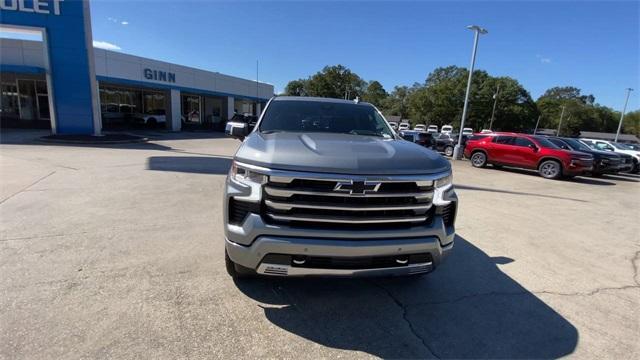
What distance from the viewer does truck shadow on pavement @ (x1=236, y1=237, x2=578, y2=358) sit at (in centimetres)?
271

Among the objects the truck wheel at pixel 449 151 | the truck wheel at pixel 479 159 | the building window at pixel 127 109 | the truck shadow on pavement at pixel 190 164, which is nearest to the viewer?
the truck shadow on pavement at pixel 190 164

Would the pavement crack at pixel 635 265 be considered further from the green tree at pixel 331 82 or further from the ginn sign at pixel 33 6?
the green tree at pixel 331 82

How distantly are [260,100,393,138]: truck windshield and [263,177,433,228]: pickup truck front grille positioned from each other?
154cm

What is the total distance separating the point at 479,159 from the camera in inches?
640

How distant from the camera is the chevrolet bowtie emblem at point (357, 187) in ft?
8.66

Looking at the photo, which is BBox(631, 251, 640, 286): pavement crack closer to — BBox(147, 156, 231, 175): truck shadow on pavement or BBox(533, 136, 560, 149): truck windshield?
BBox(147, 156, 231, 175): truck shadow on pavement

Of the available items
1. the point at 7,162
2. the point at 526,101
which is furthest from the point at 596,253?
the point at 526,101

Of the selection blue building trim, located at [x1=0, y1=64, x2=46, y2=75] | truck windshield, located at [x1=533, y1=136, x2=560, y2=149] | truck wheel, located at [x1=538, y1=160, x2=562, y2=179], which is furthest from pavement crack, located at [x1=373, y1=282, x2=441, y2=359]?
blue building trim, located at [x1=0, y1=64, x2=46, y2=75]

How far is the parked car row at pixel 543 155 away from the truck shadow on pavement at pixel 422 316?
12.0m

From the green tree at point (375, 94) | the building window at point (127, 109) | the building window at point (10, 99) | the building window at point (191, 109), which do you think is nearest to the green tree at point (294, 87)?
the green tree at point (375, 94)

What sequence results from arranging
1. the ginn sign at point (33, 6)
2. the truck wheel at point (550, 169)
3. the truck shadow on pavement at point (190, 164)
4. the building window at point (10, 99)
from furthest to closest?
the building window at point (10, 99), the ginn sign at point (33, 6), the truck wheel at point (550, 169), the truck shadow on pavement at point (190, 164)

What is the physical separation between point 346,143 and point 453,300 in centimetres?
191

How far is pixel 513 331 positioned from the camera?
296 centimetres

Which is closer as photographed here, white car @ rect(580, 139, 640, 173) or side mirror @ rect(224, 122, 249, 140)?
side mirror @ rect(224, 122, 249, 140)
